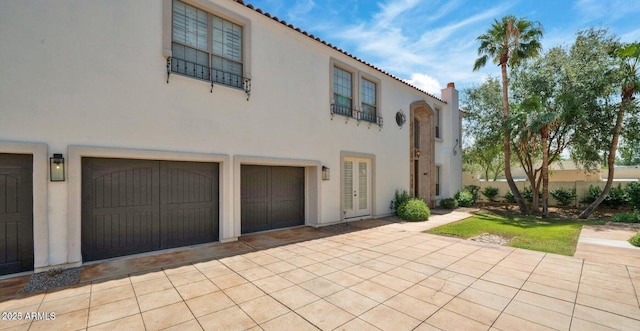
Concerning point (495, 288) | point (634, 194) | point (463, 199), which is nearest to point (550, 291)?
point (495, 288)

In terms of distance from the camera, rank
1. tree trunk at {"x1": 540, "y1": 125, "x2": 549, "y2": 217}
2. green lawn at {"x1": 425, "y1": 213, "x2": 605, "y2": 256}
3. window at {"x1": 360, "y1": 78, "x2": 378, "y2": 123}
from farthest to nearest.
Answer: tree trunk at {"x1": 540, "y1": 125, "x2": 549, "y2": 217} → window at {"x1": 360, "y1": 78, "x2": 378, "y2": 123} → green lawn at {"x1": 425, "y1": 213, "x2": 605, "y2": 256}

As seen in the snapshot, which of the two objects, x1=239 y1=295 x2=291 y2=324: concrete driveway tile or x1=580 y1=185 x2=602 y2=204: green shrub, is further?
x1=580 y1=185 x2=602 y2=204: green shrub

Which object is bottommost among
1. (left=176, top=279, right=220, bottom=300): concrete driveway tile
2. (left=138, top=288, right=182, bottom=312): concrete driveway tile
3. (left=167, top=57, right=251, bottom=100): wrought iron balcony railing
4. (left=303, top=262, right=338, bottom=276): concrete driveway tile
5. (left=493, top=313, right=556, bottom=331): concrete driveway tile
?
(left=303, top=262, right=338, bottom=276): concrete driveway tile

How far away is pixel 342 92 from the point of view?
11.3 m

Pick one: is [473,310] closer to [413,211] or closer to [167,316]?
[167,316]

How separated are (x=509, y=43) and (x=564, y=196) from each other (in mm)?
10724

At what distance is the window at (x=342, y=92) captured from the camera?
11.1 m

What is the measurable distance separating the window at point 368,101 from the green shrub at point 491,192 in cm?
1343

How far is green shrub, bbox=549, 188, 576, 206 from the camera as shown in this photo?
17578mm

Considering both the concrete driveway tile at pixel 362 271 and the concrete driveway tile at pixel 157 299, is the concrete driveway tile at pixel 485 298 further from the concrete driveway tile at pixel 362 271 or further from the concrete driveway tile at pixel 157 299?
the concrete driveway tile at pixel 157 299

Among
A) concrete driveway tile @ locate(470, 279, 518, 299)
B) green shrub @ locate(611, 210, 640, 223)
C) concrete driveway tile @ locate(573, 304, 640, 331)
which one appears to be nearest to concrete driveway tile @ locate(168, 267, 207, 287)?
concrete driveway tile @ locate(470, 279, 518, 299)

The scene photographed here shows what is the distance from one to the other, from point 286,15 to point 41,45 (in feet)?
20.7

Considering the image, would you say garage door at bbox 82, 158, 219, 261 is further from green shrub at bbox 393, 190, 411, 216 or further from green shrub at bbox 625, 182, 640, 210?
green shrub at bbox 625, 182, 640, 210

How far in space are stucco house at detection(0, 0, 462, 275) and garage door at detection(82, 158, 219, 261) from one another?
0.03 meters
